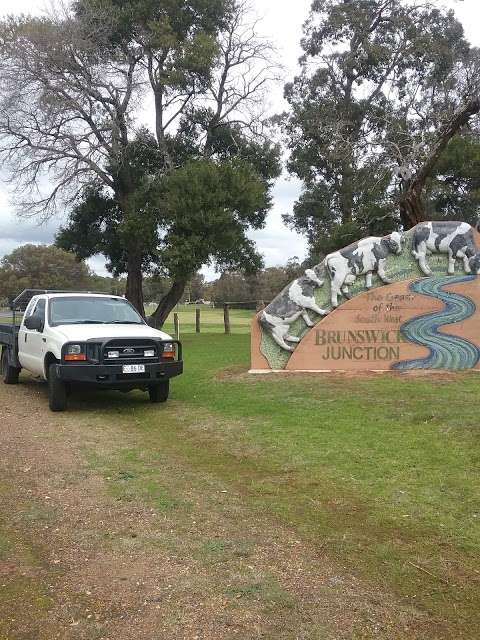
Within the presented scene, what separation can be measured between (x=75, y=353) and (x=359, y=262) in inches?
238

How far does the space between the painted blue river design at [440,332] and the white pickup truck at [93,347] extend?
5077 mm

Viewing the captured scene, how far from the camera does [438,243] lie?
12164mm

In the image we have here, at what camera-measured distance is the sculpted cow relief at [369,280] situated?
12.2 metres

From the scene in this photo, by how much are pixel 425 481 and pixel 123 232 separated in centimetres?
1846

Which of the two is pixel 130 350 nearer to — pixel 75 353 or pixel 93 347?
pixel 93 347

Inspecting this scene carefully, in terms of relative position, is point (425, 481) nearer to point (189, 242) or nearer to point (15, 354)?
point (15, 354)

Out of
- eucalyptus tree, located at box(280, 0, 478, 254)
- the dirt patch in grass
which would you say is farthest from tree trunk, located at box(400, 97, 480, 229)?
the dirt patch in grass

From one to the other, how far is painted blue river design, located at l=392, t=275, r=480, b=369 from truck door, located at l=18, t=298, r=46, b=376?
663cm

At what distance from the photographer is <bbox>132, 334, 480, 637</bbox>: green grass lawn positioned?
152 inches

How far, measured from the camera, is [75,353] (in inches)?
336

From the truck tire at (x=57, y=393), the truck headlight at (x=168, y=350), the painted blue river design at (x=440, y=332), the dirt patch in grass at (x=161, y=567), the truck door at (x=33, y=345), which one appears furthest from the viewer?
the painted blue river design at (x=440, y=332)

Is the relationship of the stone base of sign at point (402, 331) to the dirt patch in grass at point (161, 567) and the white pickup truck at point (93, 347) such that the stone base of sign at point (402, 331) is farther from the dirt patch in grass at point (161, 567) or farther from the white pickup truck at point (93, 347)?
the dirt patch in grass at point (161, 567)

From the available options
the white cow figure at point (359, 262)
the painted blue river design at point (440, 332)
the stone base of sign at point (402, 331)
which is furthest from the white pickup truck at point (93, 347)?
the painted blue river design at point (440, 332)

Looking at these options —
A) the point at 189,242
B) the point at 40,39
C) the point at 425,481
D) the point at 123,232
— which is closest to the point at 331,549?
the point at 425,481
